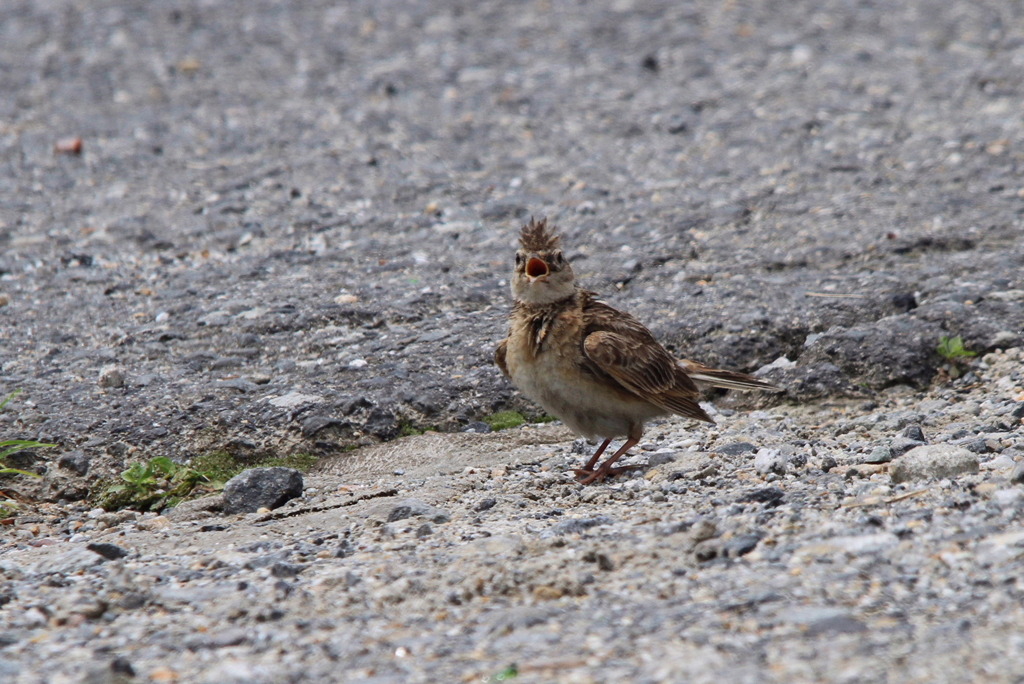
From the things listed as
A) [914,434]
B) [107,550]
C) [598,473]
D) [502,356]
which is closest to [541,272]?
[502,356]

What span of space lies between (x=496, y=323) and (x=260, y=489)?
2.27 m

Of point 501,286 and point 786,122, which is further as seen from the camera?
point 786,122

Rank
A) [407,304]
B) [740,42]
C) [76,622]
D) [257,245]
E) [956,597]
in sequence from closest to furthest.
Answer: [956,597] < [76,622] < [407,304] < [257,245] < [740,42]

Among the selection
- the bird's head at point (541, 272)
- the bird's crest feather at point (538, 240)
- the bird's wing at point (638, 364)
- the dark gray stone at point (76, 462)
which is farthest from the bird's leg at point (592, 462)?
the dark gray stone at point (76, 462)

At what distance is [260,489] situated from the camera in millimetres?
5543

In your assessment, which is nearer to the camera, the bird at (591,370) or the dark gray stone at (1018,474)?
the dark gray stone at (1018,474)

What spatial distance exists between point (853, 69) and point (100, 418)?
8.59 m

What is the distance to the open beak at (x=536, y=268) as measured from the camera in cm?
626

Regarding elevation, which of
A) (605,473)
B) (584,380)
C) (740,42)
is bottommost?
(605,473)

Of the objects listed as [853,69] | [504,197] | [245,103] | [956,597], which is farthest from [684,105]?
[956,597]

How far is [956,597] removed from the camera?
3.69m

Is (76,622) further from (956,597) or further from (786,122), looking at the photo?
(786,122)

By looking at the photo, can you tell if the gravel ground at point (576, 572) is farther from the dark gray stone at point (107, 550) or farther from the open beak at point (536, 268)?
the open beak at point (536, 268)

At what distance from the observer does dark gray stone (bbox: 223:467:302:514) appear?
18.1 feet
